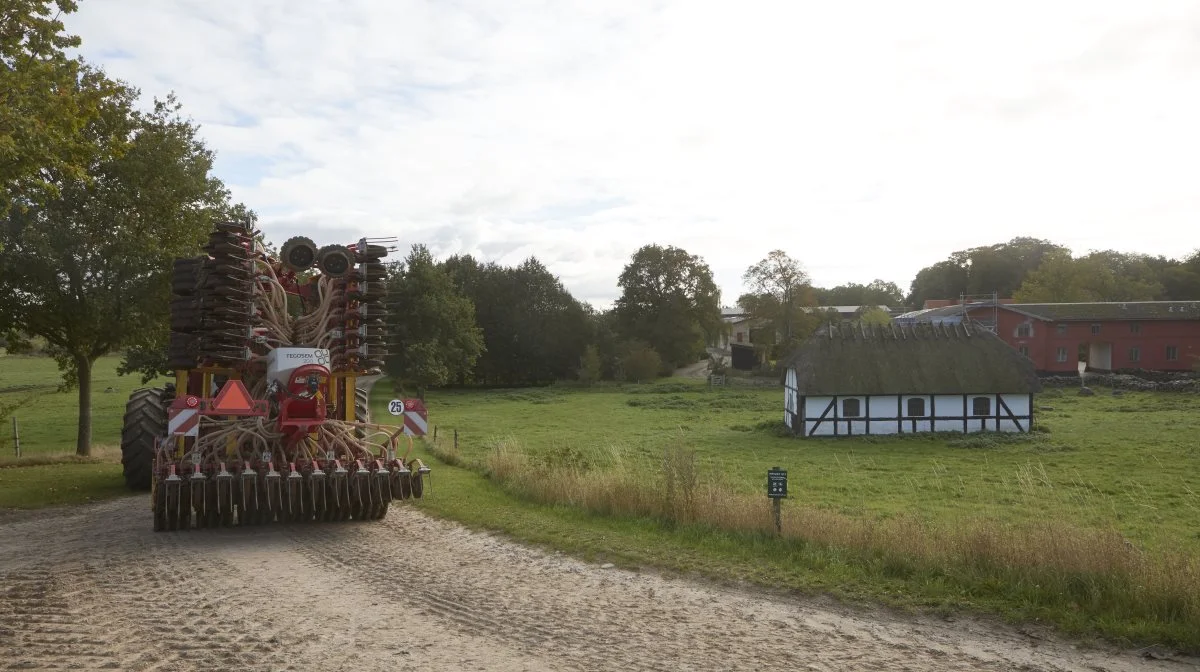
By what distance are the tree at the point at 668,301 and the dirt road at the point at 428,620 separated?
61.7 m

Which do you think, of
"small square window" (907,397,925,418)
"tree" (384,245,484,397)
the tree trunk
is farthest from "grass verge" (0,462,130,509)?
"tree" (384,245,484,397)

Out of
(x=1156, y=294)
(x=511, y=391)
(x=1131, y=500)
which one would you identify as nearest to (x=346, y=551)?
(x=1131, y=500)

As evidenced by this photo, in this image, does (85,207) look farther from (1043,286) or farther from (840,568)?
(1043,286)

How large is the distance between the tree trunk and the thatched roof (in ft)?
77.3

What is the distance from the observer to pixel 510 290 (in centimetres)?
6825

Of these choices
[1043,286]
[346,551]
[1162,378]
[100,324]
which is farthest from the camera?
[1043,286]

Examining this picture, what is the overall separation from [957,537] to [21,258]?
18.4 meters

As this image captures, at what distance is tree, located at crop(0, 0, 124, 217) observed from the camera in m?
11.5

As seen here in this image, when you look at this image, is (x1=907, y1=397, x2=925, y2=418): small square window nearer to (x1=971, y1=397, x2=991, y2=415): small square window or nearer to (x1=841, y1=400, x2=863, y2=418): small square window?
(x1=841, y1=400, x2=863, y2=418): small square window

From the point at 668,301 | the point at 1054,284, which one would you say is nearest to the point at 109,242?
the point at 668,301

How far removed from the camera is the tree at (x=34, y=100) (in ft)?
37.6

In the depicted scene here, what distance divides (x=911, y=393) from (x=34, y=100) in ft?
97.0

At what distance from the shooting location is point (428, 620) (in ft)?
23.2

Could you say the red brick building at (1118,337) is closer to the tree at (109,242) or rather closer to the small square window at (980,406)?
the small square window at (980,406)
